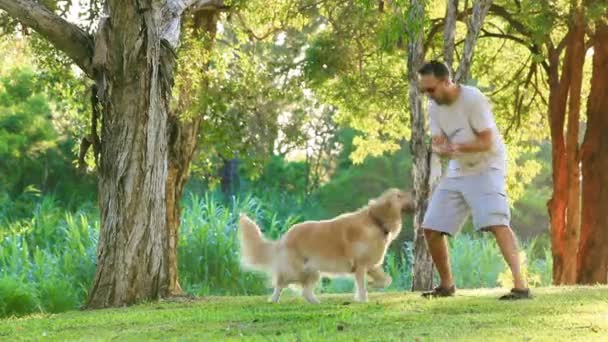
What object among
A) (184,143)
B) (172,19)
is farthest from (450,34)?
(184,143)

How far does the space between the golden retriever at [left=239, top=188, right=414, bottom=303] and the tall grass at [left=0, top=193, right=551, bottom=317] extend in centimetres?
1168

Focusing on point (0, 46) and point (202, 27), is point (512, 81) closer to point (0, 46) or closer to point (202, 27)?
point (202, 27)

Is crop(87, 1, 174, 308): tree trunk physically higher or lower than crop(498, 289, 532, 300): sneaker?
higher

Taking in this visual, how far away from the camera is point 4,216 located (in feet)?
120

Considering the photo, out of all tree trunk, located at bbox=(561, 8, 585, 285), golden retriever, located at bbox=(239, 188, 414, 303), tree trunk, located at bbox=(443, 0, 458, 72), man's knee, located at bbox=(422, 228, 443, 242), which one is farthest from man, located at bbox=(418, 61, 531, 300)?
tree trunk, located at bbox=(561, 8, 585, 285)

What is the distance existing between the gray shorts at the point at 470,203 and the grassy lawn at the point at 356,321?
2.29 ft

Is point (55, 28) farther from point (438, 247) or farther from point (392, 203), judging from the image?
point (438, 247)

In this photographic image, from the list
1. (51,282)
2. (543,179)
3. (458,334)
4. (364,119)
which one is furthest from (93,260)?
(543,179)

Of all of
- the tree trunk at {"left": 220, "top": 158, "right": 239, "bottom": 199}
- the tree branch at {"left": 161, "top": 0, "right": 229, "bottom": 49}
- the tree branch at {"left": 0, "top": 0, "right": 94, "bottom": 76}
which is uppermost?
the tree trunk at {"left": 220, "top": 158, "right": 239, "bottom": 199}

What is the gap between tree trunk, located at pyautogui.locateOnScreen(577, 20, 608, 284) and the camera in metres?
21.1

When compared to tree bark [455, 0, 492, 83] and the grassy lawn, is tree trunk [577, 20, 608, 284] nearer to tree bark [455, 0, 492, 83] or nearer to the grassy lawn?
tree bark [455, 0, 492, 83]

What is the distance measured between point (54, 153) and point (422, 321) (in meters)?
31.5

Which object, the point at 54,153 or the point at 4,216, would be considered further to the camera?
the point at 54,153

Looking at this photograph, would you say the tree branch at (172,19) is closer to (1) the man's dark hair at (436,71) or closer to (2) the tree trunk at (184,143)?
(2) the tree trunk at (184,143)
